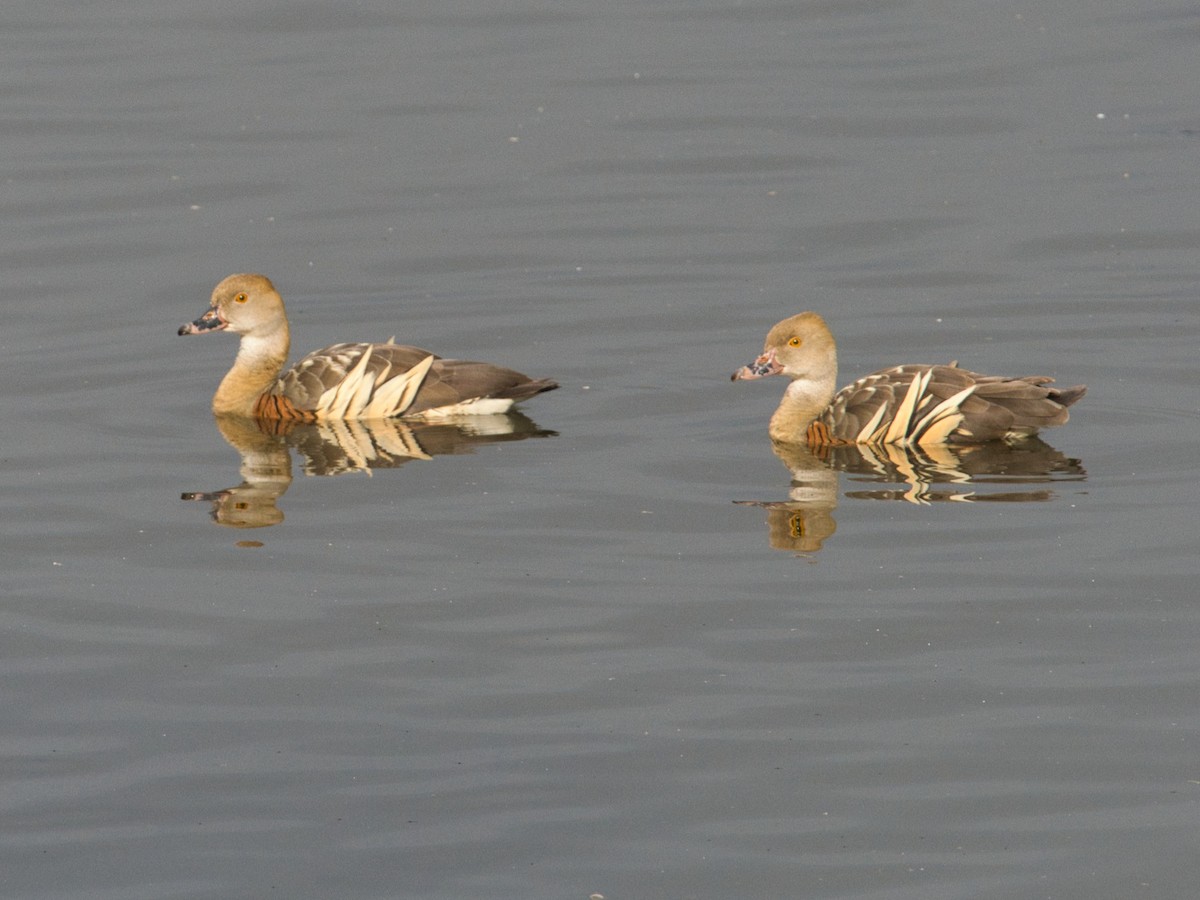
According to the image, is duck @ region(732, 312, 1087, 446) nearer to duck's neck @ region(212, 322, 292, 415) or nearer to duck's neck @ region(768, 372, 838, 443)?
duck's neck @ region(768, 372, 838, 443)

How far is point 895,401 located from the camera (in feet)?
41.9

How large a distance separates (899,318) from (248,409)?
16.0 ft

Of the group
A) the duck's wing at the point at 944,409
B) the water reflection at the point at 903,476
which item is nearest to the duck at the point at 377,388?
the water reflection at the point at 903,476

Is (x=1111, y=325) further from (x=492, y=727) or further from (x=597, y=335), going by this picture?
(x=492, y=727)

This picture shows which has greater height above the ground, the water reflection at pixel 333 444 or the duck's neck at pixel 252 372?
the duck's neck at pixel 252 372

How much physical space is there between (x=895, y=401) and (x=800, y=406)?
720 millimetres

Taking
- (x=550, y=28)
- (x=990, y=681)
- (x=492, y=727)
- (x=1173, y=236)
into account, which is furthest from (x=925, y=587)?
(x=550, y=28)

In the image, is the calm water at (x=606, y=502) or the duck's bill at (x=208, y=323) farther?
the duck's bill at (x=208, y=323)

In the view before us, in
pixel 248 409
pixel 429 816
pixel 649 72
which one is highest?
pixel 649 72

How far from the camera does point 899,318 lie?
15586mm

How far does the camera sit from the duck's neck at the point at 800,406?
13188 mm

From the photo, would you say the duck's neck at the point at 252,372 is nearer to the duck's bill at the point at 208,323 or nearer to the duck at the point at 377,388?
the duck at the point at 377,388

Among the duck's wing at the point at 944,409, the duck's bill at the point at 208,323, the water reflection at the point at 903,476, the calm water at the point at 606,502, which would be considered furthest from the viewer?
the duck's bill at the point at 208,323

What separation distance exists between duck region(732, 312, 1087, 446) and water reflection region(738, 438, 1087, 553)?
0.35 feet
